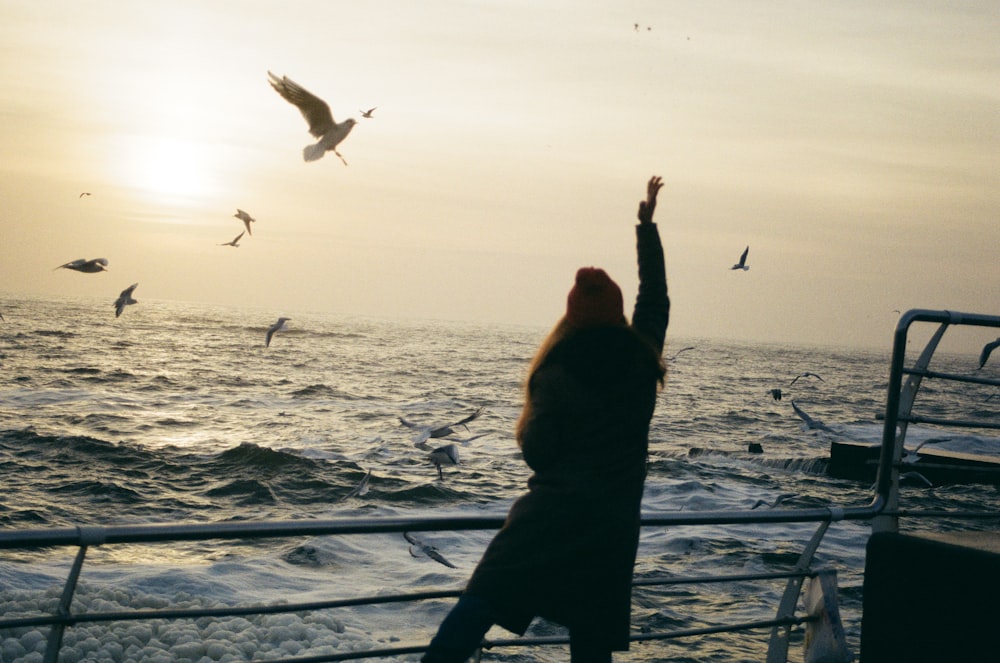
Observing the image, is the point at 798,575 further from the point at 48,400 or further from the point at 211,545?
the point at 48,400

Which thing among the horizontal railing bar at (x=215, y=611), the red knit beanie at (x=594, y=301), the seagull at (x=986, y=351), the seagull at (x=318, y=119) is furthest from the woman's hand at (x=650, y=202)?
the seagull at (x=986, y=351)

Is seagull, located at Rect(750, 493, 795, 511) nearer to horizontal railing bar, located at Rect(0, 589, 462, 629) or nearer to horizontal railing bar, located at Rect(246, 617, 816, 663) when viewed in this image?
horizontal railing bar, located at Rect(246, 617, 816, 663)

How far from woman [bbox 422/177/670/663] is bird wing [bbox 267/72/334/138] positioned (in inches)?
165

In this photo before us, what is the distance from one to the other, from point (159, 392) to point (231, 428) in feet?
28.9

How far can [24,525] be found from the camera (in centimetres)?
1382

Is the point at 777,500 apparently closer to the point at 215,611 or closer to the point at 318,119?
the point at 318,119

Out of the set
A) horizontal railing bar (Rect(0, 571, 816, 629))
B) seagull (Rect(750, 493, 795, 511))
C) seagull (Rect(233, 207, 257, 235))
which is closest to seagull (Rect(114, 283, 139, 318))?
seagull (Rect(233, 207, 257, 235))

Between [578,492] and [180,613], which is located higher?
[578,492]

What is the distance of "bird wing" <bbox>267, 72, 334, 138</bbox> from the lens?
20.6 feet

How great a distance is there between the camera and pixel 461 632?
7.99ft

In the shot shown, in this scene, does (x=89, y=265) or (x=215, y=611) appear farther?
(x=89, y=265)

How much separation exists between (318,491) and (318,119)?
11.3 metres

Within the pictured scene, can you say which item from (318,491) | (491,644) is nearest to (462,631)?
(491,644)

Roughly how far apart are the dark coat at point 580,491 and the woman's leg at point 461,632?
0.04 meters
